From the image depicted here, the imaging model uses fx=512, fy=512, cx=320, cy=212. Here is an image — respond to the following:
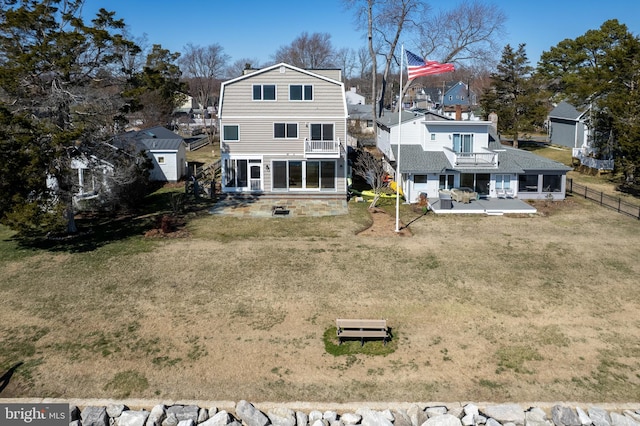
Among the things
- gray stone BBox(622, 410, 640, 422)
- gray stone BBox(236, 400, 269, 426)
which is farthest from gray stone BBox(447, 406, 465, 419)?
gray stone BBox(236, 400, 269, 426)

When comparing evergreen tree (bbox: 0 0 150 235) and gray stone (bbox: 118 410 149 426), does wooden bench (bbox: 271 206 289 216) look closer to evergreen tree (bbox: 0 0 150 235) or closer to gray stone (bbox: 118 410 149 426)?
evergreen tree (bbox: 0 0 150 235)

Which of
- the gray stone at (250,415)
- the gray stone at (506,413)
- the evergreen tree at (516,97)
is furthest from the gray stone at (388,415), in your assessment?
the evergreen tree at (516,97)

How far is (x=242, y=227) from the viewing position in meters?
25.9

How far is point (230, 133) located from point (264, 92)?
3332mm

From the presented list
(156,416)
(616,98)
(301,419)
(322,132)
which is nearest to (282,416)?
(301,419)

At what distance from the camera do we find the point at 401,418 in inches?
439

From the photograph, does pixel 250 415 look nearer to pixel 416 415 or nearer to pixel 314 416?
pixel 314 416

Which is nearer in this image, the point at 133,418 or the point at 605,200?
the point at 133,418

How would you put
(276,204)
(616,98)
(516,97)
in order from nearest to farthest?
(276,204) → (616,98) → (516,97)

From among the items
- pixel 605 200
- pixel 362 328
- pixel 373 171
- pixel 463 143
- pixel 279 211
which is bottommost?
pixel 362 328

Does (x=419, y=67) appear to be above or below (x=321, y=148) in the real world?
above

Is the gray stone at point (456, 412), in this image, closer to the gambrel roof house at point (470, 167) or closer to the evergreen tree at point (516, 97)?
the gambrel roof house at point (470, 167)

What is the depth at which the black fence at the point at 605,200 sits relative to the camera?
2888cm

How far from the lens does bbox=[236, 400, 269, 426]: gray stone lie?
11.1 m
